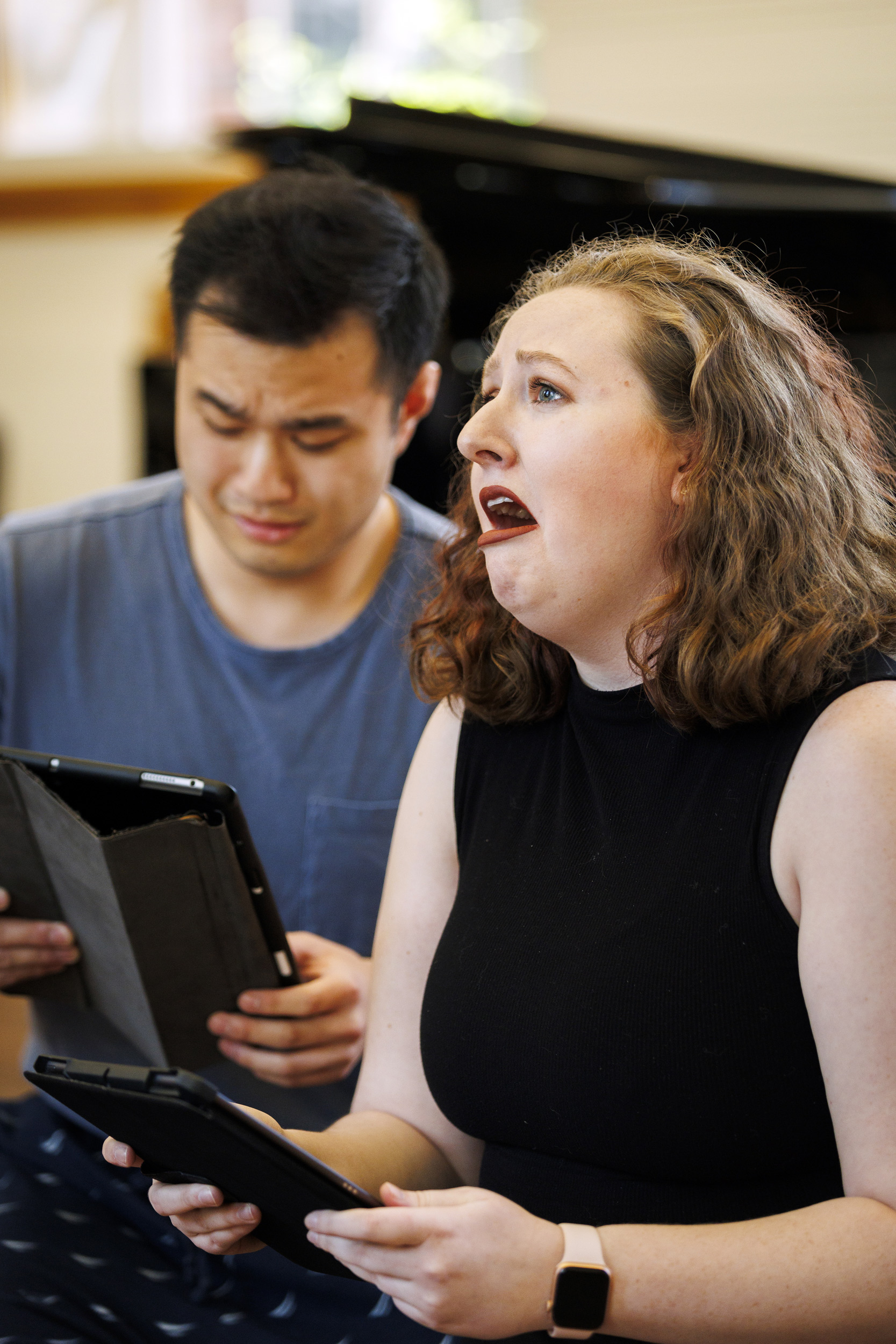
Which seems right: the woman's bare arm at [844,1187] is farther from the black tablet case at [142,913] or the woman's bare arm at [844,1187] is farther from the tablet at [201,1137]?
the black tablet case at [142,913]

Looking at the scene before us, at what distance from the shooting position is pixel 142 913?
1102mm

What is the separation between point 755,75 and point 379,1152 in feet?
13.3

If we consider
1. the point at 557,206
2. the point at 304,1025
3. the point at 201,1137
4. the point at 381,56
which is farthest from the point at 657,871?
the point at 381,56

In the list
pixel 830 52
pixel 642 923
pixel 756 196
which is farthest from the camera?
pixel 830 52

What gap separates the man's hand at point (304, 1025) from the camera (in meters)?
1.23

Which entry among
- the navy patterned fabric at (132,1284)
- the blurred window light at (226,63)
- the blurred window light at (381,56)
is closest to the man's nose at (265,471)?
the navy patterned fabric at (132,1284)

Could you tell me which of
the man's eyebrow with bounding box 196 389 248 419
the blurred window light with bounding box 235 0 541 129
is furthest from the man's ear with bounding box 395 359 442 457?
the blurred window light with bounding box 235 0 541 129

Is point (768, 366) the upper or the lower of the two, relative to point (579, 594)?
upper

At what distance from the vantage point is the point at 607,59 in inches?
169

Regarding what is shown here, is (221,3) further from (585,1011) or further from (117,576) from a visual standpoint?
(585,1011)

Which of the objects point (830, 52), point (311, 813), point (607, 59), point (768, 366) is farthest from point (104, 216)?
point (768, 366)

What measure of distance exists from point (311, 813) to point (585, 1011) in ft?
2.09

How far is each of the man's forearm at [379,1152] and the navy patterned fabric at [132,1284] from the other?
4.0 inches

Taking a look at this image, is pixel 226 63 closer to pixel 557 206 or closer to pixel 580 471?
pixel 557 206
